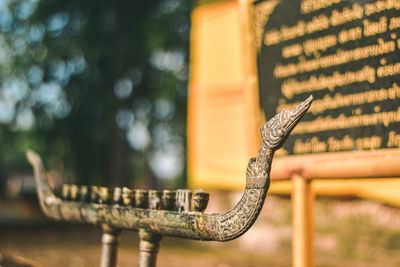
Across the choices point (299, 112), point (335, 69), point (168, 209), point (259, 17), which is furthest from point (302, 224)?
point (259, 17)

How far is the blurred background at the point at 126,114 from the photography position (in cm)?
581

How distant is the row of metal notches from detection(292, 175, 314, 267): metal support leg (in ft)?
4.50

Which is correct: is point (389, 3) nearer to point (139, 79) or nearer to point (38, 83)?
point (139, 79)

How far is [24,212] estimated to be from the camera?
9.99 meters

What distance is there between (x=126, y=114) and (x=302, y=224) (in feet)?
30.0

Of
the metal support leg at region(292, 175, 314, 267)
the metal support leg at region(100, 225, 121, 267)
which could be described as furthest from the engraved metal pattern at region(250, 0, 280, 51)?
the metal support leg at region(100, 225, 121, 267)

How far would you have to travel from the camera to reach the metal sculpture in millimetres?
1595

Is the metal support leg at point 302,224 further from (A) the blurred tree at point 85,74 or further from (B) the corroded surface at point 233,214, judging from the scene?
(A) the blurred tree at point 85,74

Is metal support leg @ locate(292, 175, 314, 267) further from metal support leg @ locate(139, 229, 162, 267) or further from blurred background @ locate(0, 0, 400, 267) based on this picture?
blurred background @ locate(0, 0, 400, 267)

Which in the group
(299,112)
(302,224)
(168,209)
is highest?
(299,112)

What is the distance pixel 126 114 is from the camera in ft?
37.4

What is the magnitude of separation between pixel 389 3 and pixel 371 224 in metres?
3.80

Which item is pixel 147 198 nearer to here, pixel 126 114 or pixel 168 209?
pixel 168 209

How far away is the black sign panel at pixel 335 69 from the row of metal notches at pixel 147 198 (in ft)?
4.42
